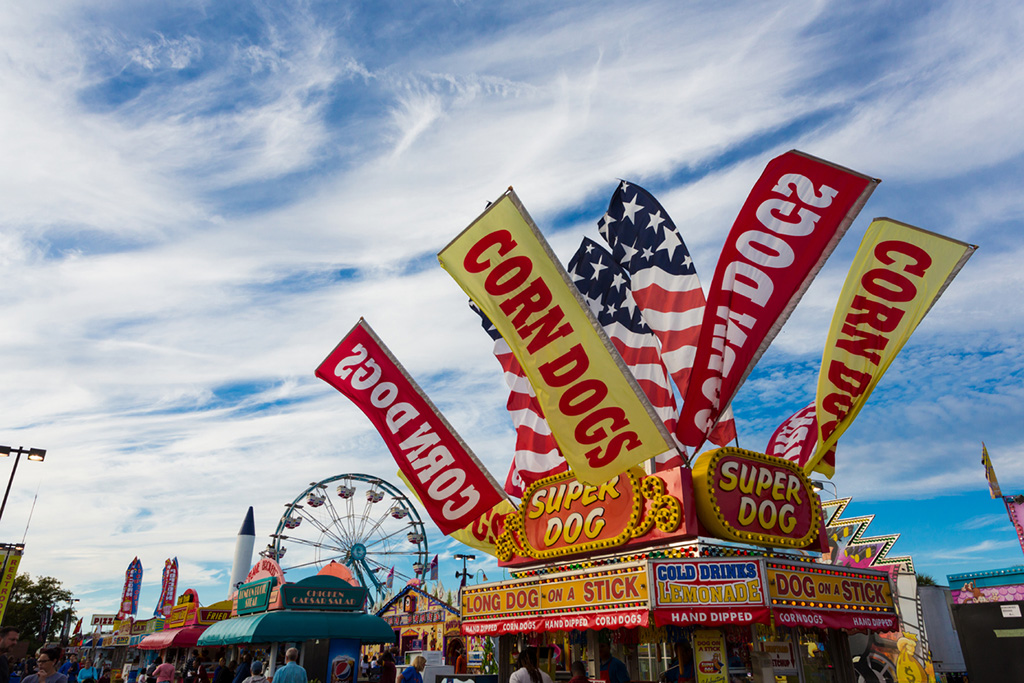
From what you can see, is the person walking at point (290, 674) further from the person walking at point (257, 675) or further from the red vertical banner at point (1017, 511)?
the red vertical banner at point (1017, 511)

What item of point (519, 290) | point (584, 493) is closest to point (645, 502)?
point (584, 493)

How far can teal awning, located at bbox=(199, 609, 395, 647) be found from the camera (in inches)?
799

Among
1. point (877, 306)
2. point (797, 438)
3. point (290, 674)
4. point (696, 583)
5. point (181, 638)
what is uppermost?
point (877, 306)

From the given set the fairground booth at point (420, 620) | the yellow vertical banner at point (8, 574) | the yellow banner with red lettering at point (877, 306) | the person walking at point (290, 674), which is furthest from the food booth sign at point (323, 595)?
the yellow vertical banner at point (8, 574)

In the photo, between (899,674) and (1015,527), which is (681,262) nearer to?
(899,674)

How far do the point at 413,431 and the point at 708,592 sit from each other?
7342 millimetres

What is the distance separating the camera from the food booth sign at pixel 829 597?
10133 mm

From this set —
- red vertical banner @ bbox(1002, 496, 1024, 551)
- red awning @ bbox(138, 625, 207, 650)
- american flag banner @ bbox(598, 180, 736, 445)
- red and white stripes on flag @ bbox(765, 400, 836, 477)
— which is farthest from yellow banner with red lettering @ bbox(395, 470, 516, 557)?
→ red vertical banner @ bbox(1002, 496, 1024, 551)

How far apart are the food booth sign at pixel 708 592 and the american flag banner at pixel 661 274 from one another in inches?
148

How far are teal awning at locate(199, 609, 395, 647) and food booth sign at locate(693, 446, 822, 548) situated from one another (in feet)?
50.8

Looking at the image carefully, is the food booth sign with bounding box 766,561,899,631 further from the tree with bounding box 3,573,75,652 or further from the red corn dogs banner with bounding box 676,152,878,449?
the tree with bounding box 3,573,75,652

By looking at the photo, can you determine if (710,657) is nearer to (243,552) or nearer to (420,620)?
(420,620)

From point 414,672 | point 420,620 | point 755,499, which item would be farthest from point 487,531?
point 420,620

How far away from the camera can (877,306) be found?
11.6 meters
